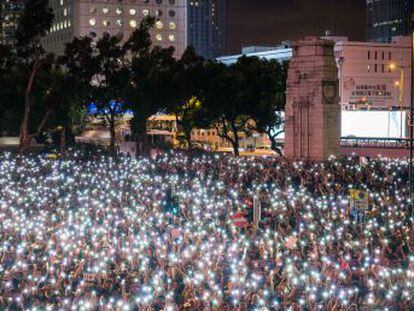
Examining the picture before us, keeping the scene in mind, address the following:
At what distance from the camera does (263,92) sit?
67438mm

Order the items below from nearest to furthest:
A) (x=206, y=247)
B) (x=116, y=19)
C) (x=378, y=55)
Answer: (x=206, y=247) < (x=378, y=55) < (x=116, y=19)

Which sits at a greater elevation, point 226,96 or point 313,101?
point 226,96

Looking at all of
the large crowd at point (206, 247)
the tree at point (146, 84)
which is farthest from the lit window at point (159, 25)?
the large crowd at point (206, 247)

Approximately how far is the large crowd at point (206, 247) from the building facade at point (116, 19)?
11974 cm

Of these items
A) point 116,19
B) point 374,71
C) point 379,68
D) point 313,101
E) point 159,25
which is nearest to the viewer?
point 313,101

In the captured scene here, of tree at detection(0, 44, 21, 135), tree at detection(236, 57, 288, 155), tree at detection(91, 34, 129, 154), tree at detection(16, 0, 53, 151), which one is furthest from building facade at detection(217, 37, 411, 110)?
tree at detection(16, 0, 53, 151)

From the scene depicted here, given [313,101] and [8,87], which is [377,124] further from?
[8,87]

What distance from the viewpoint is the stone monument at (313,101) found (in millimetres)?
47188

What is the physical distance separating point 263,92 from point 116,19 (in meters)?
95.1

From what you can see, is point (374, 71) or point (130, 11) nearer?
point (374, 71)

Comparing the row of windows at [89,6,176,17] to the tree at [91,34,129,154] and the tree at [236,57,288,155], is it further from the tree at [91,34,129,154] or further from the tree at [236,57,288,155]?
the tree at [236,57,288,155]

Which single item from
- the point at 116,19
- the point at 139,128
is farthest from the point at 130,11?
the point at 139,128

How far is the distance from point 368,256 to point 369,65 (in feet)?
324

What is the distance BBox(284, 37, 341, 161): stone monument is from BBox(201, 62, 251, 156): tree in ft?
56.6
